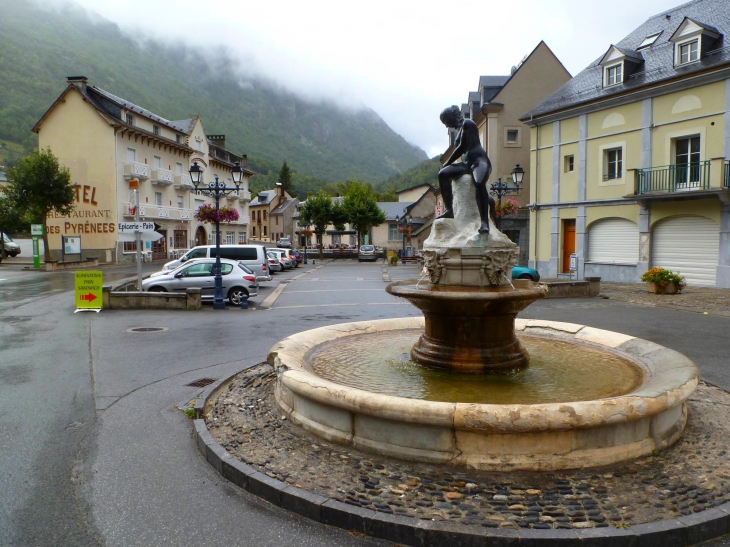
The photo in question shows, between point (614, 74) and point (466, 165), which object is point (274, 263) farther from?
point (466, 165)

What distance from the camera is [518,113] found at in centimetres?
3641

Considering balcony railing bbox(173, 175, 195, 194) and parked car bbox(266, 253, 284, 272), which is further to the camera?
balcony railing bbox(173, 175, 195, 194)

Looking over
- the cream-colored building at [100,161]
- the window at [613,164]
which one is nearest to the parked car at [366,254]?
the cream-colored building at [100,161]

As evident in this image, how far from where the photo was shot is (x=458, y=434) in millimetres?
4469

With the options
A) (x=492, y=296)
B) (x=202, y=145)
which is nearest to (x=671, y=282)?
(x=492, y=296)

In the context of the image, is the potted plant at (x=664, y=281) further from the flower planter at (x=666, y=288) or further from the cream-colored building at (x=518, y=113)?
the cream-colored building at (x=518, y=113)

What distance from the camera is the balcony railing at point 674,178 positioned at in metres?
22.1

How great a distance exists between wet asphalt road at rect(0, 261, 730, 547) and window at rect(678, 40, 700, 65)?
548 inches

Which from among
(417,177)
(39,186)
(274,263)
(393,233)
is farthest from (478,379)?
(417,177)

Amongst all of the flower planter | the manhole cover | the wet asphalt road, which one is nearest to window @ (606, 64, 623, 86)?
the flower planter

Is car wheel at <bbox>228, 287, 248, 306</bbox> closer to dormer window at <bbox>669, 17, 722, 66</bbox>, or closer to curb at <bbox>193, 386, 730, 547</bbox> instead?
curb at <bbox>193, 386, 730, 547</bbox>

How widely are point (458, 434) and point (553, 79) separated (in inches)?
1481

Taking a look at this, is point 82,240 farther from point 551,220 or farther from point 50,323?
point 551,220

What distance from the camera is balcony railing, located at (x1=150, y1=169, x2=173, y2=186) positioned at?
1795 inches
